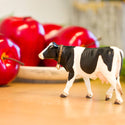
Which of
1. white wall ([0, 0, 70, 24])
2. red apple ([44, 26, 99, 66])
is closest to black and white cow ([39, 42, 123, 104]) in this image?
red apple ([44, 26, 99, 66])

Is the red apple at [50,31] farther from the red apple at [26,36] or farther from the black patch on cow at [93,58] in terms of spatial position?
the black patch on cow at [93,58]

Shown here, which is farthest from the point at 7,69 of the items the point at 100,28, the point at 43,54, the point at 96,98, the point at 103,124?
the point at 100,28

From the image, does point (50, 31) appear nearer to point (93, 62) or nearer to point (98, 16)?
point (93, 62)

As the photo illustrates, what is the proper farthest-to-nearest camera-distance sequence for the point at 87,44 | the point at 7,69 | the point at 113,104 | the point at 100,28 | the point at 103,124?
the point at 100,28 < the point at 87,44 < the point at 7,69 < the point at 113,104 < the point at 103,124

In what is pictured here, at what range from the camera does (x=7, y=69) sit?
74 cm

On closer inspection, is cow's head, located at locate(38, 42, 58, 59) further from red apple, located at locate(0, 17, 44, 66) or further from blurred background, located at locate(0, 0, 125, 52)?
blurred background, located at locate(0, 0, 125, 52)

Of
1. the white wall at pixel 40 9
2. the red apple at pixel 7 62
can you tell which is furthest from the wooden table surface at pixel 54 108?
the white wall at pixel 40 9

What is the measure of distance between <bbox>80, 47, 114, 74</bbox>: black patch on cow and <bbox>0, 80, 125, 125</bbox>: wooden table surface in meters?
0.07

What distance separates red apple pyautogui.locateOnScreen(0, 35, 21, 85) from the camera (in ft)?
2.42

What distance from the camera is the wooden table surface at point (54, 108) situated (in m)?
0.44

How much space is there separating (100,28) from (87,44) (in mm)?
1298

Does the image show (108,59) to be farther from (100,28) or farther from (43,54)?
(100,28)

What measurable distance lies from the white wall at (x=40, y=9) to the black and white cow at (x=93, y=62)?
94cm

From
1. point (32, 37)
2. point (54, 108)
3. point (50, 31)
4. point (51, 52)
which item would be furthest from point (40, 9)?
point (54, 108)
